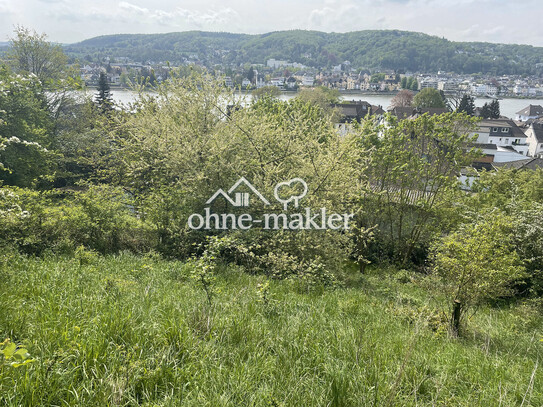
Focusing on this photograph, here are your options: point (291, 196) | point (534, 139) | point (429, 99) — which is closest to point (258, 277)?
point (291, 196)

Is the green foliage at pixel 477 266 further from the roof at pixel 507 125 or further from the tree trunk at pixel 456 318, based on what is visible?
the roof at pixel 507 125

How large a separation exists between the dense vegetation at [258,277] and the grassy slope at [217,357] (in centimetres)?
2

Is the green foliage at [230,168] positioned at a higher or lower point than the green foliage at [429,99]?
lower

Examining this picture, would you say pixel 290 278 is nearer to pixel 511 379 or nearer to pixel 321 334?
pixel 321 334

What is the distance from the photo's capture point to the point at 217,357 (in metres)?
2.53

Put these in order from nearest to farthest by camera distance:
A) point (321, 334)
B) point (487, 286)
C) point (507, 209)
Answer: point (321, 334), point (487, 286), point (507, 209)

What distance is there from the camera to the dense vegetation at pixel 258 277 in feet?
7.36

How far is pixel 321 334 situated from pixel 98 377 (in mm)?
2017

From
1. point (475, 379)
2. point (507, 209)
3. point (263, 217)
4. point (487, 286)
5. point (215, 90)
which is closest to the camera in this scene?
point (475, 379)

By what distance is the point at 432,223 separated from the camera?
11281 mm

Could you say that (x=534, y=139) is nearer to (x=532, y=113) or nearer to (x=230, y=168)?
(x=532, y=113)

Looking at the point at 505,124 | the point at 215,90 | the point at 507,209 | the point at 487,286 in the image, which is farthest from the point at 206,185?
the point at 505,124

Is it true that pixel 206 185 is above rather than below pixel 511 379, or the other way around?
above

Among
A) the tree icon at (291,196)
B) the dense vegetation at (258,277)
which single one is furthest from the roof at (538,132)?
the tree icon at (291,196)
